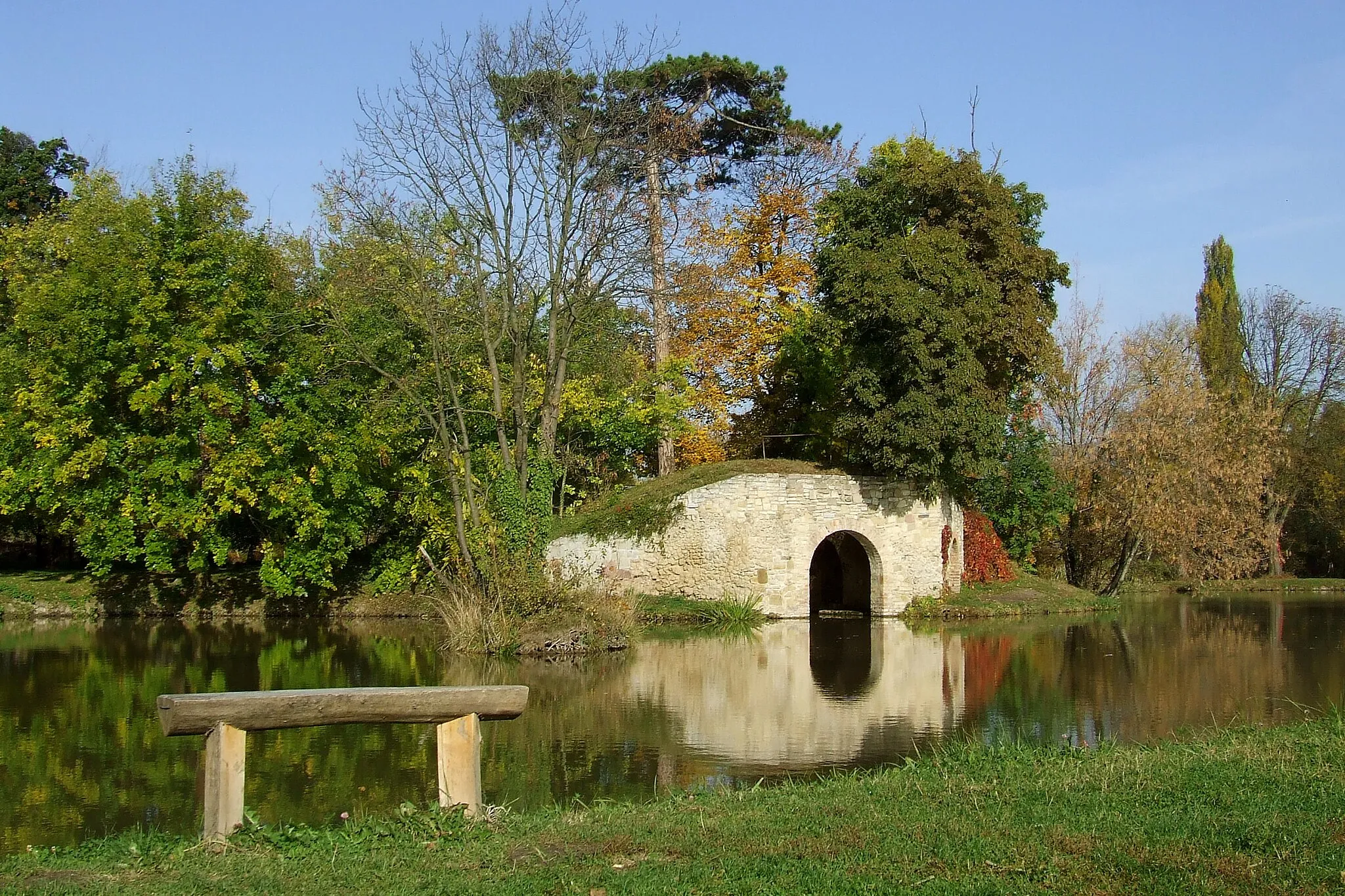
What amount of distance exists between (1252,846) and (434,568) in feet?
51.0

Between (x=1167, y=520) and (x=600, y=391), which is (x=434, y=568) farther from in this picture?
(x=1167, y=520)

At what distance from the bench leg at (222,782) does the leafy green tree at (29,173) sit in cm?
2901

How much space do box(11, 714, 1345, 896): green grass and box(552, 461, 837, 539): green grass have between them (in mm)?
16984

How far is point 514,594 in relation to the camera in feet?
59.4

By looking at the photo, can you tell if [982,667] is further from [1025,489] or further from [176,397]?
[176,397]

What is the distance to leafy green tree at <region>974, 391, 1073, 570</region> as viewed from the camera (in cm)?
2888

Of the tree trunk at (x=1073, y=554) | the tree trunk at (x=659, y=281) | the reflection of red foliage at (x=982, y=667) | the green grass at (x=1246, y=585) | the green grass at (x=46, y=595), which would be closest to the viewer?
the reflection of red foliage at (x=982, y=667)

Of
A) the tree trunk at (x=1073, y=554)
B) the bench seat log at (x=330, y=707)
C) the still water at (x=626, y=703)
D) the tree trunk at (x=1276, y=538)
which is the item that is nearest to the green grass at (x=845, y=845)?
the bench seat log at (x=330, y=707)

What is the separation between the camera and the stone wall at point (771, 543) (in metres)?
24.2

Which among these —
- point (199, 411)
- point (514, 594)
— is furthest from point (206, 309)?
point (514, 594)

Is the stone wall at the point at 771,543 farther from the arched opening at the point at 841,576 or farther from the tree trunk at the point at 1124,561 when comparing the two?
the tree trunk at the point at 1124,561

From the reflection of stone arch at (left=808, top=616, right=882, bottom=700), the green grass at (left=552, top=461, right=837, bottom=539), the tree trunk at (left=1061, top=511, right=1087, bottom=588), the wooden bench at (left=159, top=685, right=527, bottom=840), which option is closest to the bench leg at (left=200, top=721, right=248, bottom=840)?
the wooden bench at (left=159, top=685, right=527, bottom=840)

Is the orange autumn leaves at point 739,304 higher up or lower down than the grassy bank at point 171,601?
higher up

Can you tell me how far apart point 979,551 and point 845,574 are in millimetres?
3193
